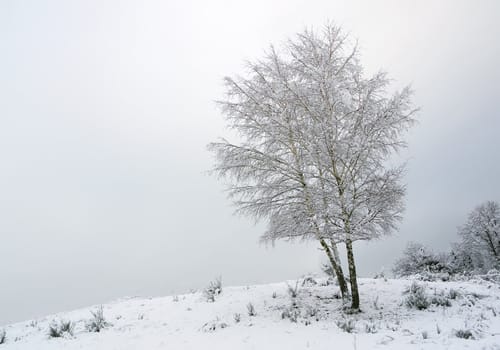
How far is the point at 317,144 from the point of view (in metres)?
9.05

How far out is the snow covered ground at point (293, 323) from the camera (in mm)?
6457

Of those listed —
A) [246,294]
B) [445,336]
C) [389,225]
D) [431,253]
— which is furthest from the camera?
[431,253]

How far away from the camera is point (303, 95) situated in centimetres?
1000

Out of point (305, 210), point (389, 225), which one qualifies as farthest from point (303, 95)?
point (389, 225)

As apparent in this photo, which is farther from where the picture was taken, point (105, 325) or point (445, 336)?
point (105, 325)

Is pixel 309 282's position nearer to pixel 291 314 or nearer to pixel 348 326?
pixel 291 314

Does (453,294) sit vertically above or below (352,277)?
below

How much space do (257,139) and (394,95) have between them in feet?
15.2

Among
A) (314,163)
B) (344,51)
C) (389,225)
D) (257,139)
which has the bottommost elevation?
(389,225)

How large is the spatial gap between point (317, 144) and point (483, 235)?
1448 inches

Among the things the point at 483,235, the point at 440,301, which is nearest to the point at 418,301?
the point at 440,301

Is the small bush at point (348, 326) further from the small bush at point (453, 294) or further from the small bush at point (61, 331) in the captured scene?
the small bush at point (61, 331)

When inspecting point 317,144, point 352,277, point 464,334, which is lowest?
point 464,334

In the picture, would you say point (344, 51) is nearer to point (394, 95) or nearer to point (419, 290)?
point (394, 95)
